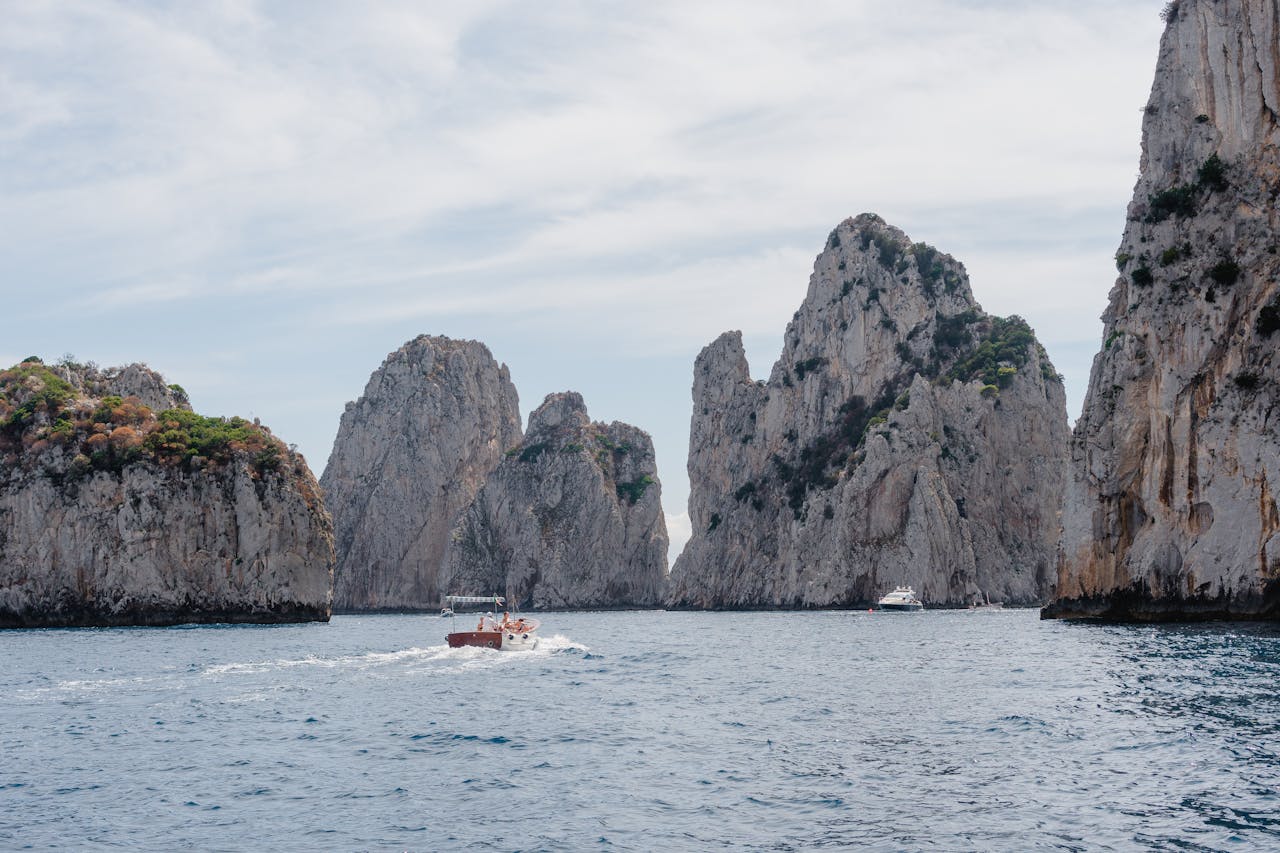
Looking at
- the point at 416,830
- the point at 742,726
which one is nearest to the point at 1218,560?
the point at 742,726

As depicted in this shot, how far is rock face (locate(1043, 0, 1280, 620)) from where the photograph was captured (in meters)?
67.4

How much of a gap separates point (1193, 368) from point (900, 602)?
68.0 m

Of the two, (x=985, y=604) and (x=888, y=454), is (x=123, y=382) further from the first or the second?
(x=985, y=604)

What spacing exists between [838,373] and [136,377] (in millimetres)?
102292

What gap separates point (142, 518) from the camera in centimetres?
11238

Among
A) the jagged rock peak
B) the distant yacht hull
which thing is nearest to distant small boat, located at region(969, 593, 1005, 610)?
the distant yacht hull

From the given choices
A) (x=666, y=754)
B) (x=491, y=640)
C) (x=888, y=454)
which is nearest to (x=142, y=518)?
(x=491, y=640)

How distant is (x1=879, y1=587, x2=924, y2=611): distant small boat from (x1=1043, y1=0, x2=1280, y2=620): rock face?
1943 inches

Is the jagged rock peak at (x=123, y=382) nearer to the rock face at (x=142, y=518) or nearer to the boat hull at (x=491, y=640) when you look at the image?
the rock face at (x=142, y=518)

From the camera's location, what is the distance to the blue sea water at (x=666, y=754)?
73.2ft

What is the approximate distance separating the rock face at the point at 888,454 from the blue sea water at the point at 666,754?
3574 inches

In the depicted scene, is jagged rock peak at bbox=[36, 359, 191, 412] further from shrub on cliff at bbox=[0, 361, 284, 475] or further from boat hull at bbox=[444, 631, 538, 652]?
boat hull at bbox=[444, 631, 538, 652]

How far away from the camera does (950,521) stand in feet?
482

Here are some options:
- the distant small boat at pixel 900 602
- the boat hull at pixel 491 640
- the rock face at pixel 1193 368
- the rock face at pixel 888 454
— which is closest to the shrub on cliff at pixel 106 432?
the boat hull at pixel 491 640
